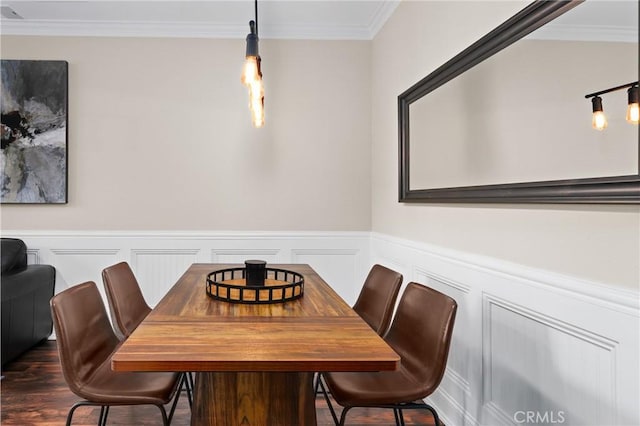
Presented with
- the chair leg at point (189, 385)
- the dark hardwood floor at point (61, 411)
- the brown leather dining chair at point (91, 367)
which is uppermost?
the brown leather dining chair at point (91, 367)

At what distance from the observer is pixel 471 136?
6.17 ft

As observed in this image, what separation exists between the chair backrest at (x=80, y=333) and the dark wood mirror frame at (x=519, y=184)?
169 centimetres

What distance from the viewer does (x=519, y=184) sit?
4.96 ft

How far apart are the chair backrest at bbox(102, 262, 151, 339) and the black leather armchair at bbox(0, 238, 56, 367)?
997 millimetres

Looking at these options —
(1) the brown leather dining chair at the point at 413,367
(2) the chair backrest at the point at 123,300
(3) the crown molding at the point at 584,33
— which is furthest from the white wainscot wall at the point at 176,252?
(3) the crown molding at the point at 584,33

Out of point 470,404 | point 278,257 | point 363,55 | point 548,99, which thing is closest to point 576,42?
point 548,99

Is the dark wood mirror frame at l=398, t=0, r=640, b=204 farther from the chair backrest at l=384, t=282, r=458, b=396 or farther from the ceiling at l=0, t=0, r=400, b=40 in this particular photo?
the ceiling at l=0, t=0, r=400, b=40

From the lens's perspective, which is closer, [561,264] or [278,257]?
[561,264]

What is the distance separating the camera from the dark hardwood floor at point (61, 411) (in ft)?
6.98

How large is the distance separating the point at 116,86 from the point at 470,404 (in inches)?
134

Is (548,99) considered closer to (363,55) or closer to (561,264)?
(561,264)

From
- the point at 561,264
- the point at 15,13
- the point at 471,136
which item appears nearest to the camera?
the point at 561,264

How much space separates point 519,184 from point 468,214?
0.41 meters

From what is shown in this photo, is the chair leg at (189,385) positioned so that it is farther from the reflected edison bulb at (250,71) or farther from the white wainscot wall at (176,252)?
the reflected edison bulb at (250,71)
